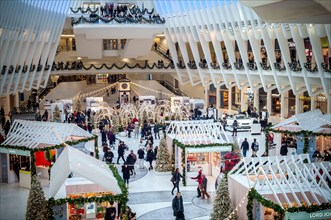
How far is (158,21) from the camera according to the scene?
118ft

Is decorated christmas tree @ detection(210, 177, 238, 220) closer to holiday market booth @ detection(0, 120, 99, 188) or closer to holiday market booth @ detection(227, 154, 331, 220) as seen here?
holiday market booth @ detection(227, 154, 331, 220)

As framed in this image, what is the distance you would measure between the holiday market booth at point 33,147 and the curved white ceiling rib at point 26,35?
864 centimetres

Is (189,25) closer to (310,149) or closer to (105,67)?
(105,67)

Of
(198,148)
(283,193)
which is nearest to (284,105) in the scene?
(198,148)

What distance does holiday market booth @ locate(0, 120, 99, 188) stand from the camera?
1861 cm

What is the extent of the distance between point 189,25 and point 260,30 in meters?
7.63

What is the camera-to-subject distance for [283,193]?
495 inches

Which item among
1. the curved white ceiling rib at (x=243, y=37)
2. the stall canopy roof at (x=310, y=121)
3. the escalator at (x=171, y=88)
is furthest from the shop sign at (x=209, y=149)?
the escalator at (x=171, y=88)

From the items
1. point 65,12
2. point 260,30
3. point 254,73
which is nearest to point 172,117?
point 254,73

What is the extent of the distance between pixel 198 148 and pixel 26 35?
650 inches

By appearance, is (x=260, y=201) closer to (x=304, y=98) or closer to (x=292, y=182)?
(x=292, y=182)

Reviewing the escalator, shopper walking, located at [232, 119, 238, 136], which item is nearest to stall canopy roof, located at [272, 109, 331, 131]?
shopper walking, located at [232, 119, 238, 136]

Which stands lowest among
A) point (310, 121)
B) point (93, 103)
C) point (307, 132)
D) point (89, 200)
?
point (89, 200)

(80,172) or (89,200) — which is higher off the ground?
(80,172)
